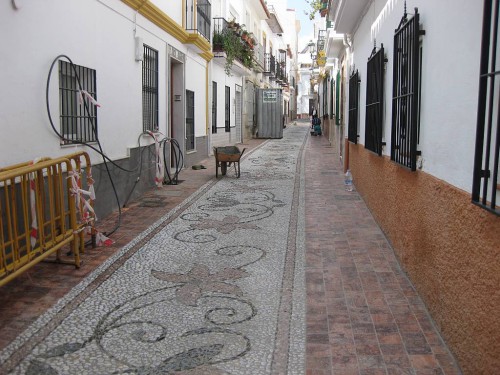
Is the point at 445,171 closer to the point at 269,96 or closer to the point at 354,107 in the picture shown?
the point at 354,107

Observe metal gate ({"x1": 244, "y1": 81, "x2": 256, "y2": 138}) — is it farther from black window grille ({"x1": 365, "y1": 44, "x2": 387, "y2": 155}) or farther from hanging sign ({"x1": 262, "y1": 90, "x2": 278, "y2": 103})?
black window grille ({"x1": 365, "y1": 44, "x2": 387, "y2": 155})

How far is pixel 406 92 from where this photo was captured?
15.8 ft

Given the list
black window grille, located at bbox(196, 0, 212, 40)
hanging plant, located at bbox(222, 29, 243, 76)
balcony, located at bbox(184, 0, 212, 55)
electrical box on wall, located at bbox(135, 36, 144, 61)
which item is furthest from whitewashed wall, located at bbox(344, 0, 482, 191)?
hanging plant, located at bbox(222, 29, 243, 76)

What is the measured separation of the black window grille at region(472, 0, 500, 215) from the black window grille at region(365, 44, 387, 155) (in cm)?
360

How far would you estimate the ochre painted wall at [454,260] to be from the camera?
9.02 ft

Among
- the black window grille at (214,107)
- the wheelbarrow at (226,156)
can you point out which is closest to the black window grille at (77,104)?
the wheelbarrow at (226,156)

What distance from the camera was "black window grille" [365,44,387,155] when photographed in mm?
6469

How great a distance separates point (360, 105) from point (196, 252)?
496 cm

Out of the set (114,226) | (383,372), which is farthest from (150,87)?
(383,372)

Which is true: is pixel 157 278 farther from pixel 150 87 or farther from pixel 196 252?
pixel 150 87

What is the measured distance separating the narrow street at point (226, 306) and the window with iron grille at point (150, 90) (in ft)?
9.40

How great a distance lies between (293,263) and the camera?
17.1 ft

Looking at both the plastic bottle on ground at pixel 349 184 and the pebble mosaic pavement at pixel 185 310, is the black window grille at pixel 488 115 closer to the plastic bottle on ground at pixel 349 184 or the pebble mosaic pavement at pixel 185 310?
the pebble mosaic pavement at pixel 185 310

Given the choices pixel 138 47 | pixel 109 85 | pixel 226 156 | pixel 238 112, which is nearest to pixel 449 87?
pixel 109 85
